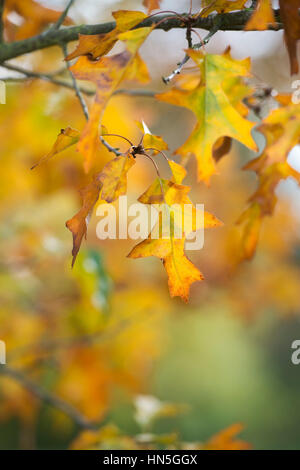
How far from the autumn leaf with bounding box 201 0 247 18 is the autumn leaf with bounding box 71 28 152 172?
121mm

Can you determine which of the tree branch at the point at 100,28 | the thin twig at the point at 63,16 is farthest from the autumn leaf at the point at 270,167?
the thin twig at the point at 63,16

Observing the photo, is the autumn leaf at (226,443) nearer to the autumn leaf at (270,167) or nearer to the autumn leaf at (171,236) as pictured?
the autumn leaf at (270,167)

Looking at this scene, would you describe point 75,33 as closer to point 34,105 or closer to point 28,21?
point 28,21

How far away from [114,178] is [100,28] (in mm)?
308

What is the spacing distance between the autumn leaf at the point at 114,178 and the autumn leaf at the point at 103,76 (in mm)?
42

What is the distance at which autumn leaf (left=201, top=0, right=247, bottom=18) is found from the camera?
65 cm

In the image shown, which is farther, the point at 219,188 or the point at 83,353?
the point at 219,188

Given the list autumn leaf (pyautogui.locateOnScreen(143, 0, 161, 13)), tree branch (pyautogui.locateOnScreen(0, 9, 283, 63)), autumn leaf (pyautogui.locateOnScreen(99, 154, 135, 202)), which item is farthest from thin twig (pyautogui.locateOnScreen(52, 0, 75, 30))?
autumn leaf (pyautogui.locateOnScreen(99, 154, 135, 202))

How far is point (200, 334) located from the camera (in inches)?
225

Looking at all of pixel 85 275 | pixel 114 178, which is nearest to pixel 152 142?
pixel 114 178

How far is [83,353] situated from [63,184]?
2.43 ft

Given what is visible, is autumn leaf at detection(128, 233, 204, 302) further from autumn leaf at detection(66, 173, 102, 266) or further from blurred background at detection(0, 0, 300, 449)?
blurred background at detection(0, 0, 300, 449)

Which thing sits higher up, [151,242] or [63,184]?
[63,184]
